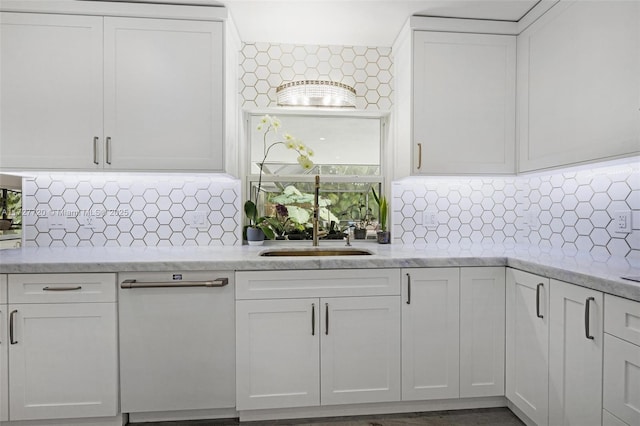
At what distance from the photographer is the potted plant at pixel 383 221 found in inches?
101

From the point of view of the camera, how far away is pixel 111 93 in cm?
204

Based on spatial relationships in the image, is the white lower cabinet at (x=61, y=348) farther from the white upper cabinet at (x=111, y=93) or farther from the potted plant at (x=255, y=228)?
the potted plant at (x=255, y=228)

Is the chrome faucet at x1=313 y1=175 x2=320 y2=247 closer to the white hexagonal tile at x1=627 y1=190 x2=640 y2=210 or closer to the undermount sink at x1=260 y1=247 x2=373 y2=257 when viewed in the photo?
the undermount sink at x1=260 y1=247 x2=373 y2=257

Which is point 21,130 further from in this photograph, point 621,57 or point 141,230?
point 621,57

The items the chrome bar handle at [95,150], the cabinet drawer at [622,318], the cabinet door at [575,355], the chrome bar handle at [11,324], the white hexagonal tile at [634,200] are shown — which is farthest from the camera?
the chrome bar handle at [95,150]

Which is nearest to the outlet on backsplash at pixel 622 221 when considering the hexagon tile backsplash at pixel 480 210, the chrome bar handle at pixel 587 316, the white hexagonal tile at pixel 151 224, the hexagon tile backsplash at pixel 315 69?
the hexagon tile backsplash at pixel 480 210

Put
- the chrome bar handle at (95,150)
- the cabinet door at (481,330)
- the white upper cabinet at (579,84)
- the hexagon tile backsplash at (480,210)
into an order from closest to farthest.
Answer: the white upper cabinet at (579,84)
the cabinet door at (481,330)
the chrome bar handle at (95,150)
the hexagon tile backsplash at (480,210)

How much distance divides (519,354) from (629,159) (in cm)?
106

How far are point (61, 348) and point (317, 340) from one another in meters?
1.24

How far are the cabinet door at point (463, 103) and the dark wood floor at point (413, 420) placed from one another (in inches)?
54.7

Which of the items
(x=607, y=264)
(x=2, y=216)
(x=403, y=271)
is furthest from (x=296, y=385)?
(x=2, y=216)

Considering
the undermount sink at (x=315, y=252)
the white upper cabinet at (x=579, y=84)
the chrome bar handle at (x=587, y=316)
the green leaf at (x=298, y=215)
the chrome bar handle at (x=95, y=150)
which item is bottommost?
the chrome bar handle at (x=587, y=316)

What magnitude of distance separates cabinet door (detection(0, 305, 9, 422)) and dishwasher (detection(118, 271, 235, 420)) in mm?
508

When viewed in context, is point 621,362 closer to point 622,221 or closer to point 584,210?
point 622,221
